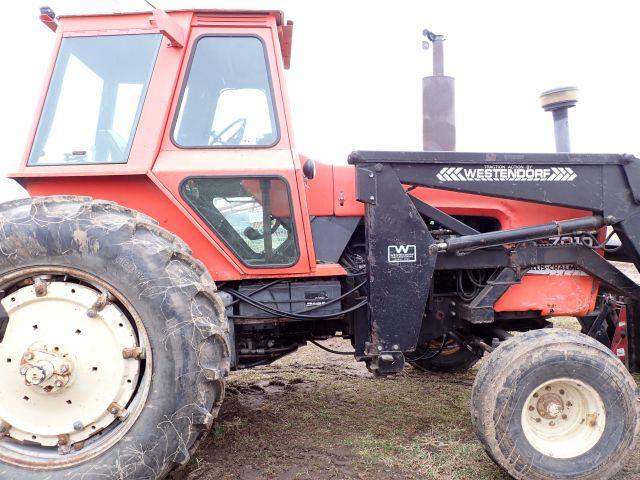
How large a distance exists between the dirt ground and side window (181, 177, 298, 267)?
3.54 feet

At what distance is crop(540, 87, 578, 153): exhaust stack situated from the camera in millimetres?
3488

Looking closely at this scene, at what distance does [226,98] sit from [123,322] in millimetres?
1236

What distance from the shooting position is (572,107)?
3529mm

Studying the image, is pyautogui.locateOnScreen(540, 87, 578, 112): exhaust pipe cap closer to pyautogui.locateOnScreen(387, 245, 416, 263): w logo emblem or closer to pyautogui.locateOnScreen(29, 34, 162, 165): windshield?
pyautogui.locateOnScreen(387, 245, 416, 263): w logo emblem

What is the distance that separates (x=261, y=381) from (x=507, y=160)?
2.57m

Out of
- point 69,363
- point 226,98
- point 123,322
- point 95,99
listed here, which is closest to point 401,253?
point 226,98

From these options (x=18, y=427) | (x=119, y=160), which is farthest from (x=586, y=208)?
(x=18, y=427)

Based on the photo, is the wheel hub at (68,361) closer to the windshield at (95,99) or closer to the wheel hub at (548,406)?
the windshield at (95,99)

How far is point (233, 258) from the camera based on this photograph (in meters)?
2.70

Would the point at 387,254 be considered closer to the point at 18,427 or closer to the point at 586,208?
the point at 586,208

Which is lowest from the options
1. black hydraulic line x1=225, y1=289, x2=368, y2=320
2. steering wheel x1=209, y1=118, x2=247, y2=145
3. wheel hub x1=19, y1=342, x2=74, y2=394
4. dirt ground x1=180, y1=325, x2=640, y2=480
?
dirt ground x1=180, y1=325, x2=640, y2=480

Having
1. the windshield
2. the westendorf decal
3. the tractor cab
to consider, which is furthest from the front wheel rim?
the westendorf decal


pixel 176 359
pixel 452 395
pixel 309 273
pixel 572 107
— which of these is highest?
pixel 572 107

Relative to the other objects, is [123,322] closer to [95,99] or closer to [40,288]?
[40,288]
